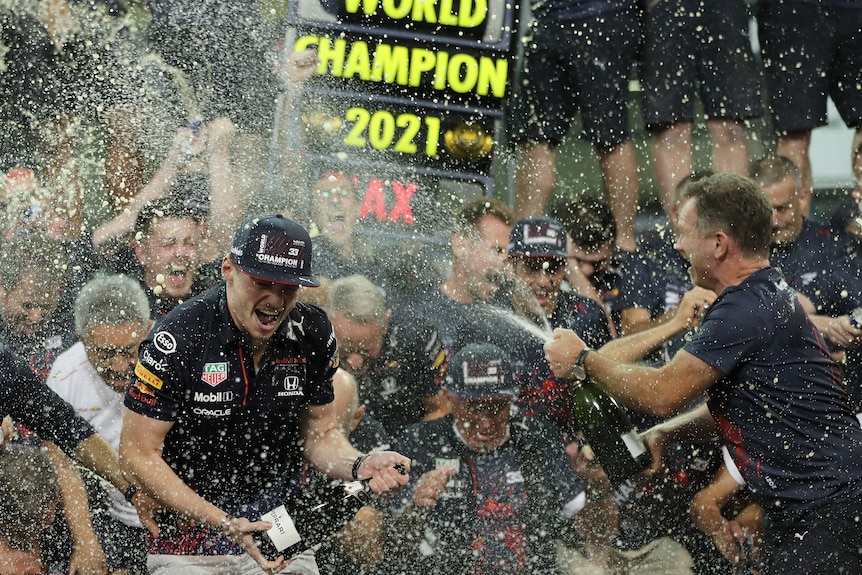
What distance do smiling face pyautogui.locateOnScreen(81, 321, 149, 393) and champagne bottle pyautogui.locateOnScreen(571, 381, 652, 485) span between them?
2.26m

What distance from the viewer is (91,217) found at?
23.3 feet

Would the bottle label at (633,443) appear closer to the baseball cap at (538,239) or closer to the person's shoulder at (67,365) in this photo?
the baseball cap at (538,239)

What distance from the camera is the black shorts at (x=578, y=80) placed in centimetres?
741

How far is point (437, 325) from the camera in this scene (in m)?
6.69

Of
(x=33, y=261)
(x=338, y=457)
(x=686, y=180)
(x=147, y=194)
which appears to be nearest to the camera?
(x=338, y=457)

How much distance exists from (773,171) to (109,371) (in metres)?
3.77

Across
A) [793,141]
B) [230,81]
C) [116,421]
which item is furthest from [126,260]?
[793,141]

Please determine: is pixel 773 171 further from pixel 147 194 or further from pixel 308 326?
pixel 147 194

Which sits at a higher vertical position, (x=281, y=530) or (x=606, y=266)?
(x=606, y=266)

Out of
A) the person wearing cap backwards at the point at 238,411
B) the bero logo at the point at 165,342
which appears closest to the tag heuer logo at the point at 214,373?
the person wearing cap backwards at the point at 238,411

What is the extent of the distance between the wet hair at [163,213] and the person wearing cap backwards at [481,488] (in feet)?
5.86

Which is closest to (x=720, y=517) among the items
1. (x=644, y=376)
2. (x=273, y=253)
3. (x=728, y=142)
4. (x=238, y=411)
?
(x=644, y=376)

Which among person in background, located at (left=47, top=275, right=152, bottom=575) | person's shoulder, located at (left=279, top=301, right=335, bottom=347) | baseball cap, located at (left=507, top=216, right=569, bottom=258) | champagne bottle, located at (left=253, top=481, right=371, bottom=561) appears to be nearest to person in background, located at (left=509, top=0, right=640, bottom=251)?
baseball cap, located at (left=507, top=216, right=569, bottom=258)

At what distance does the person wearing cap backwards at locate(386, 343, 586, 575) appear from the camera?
19.9ft
